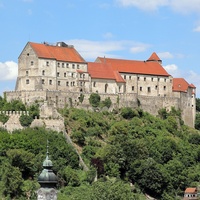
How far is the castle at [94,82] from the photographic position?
3875 inches

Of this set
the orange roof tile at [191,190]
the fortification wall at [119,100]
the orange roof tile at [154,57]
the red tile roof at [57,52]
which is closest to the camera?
the orange roof tile at [191,190]

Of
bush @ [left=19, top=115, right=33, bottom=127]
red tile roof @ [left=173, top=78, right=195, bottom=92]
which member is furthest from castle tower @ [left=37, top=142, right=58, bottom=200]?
red tile roof @ [left=173, top=78, right=195, bottom=92]

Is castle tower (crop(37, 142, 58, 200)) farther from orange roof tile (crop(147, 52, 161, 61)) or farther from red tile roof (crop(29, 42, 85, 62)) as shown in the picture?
orange roof tile (crop(147, 52, 161, 61))

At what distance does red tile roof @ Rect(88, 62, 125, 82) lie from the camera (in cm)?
10331

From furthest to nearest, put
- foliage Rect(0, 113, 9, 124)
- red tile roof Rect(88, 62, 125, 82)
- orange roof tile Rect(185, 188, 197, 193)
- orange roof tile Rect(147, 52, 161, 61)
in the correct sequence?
orange roof tile Rect(147, 52, 161, 61)
red tile roof Rect(88, 62, 125, 82)
foliage Rect(0, 113, 9, 124)
orange roof tile Rect(185, 188, 197, 193)

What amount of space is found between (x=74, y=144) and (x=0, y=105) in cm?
1160

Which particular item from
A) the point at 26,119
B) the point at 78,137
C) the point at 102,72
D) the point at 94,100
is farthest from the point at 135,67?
the point at 26,119

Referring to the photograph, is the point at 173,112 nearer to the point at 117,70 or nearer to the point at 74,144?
the point at 117,70

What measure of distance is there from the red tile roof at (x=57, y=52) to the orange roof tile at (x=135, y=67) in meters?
5.61

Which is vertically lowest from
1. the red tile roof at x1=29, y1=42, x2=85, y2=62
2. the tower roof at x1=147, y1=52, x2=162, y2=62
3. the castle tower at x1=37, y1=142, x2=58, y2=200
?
the castle tower at x1=37, y1=142, x2=58, y2=200

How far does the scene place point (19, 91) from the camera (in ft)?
322

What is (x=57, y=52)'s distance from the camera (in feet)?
333

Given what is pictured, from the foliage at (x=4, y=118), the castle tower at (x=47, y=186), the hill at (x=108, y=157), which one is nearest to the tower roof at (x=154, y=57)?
the hill at (x=108, y=157)

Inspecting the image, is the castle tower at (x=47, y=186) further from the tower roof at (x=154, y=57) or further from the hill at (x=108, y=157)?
the tower roof at (x=154, y=57)
